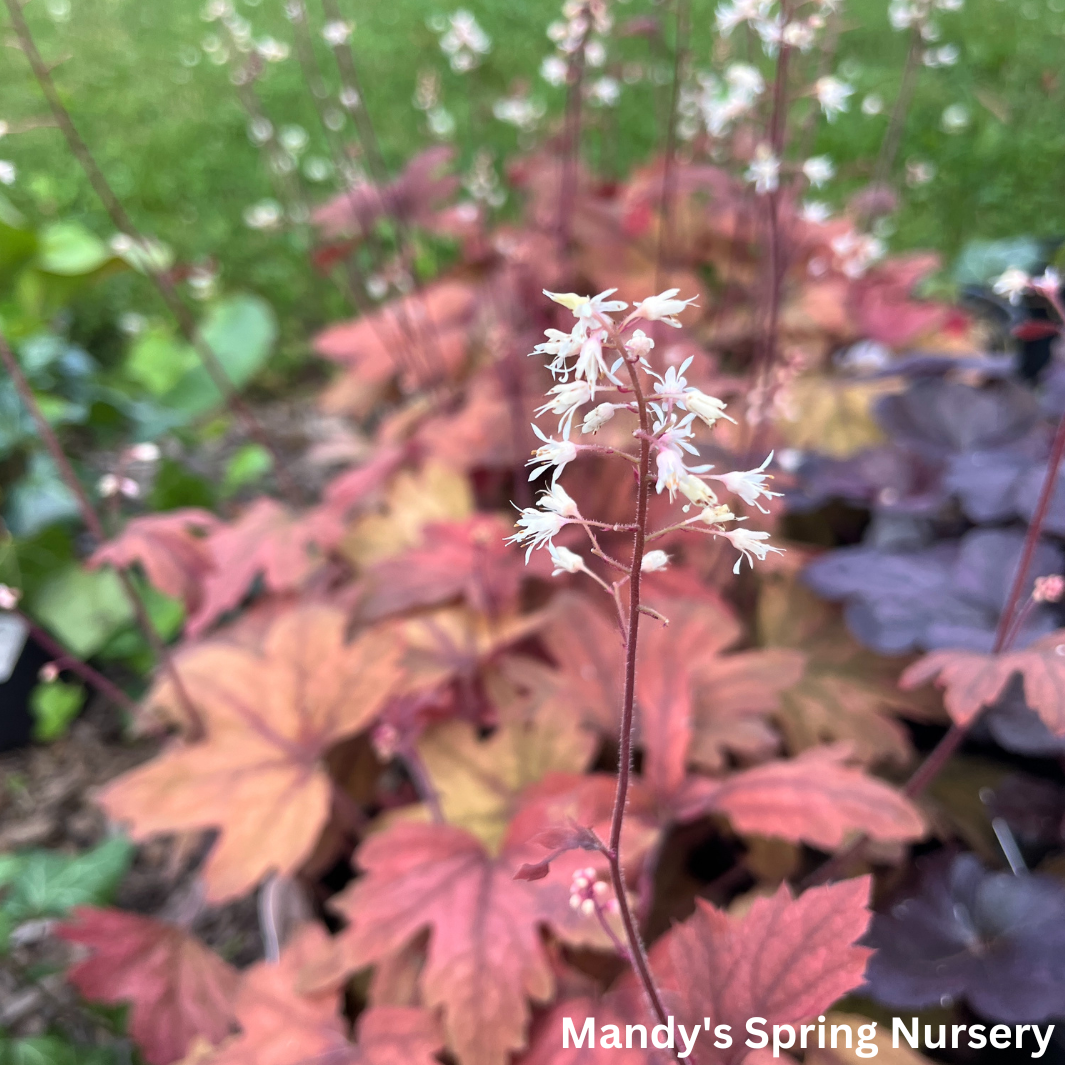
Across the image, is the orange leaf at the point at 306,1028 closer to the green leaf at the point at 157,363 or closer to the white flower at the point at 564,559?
the white flower at the point at 564,559

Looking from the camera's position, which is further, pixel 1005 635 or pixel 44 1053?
pixel 44 1053

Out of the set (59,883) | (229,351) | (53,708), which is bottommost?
(53,708)

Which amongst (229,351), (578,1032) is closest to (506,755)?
(578,1032)

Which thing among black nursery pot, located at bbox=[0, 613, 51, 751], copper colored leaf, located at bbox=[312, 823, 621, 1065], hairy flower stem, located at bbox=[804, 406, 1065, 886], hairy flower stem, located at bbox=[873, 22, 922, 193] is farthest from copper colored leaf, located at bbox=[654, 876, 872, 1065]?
black nursery pot, located at bbox=[0, 613, 51, 751]

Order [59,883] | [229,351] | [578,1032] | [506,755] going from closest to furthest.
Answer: [578,1032], [506,755], [59,883], [229,351]

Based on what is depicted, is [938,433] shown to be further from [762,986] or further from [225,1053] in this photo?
[225,1053]

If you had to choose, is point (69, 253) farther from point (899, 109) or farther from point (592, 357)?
point (592, 357)

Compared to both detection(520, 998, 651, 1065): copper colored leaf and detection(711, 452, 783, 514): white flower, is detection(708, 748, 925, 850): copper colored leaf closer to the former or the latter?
detection(520, 998, 651, 1065): copper colored leaf

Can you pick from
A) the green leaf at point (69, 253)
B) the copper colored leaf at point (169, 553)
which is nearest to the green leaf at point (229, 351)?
the green leaf at point (69, 253)
